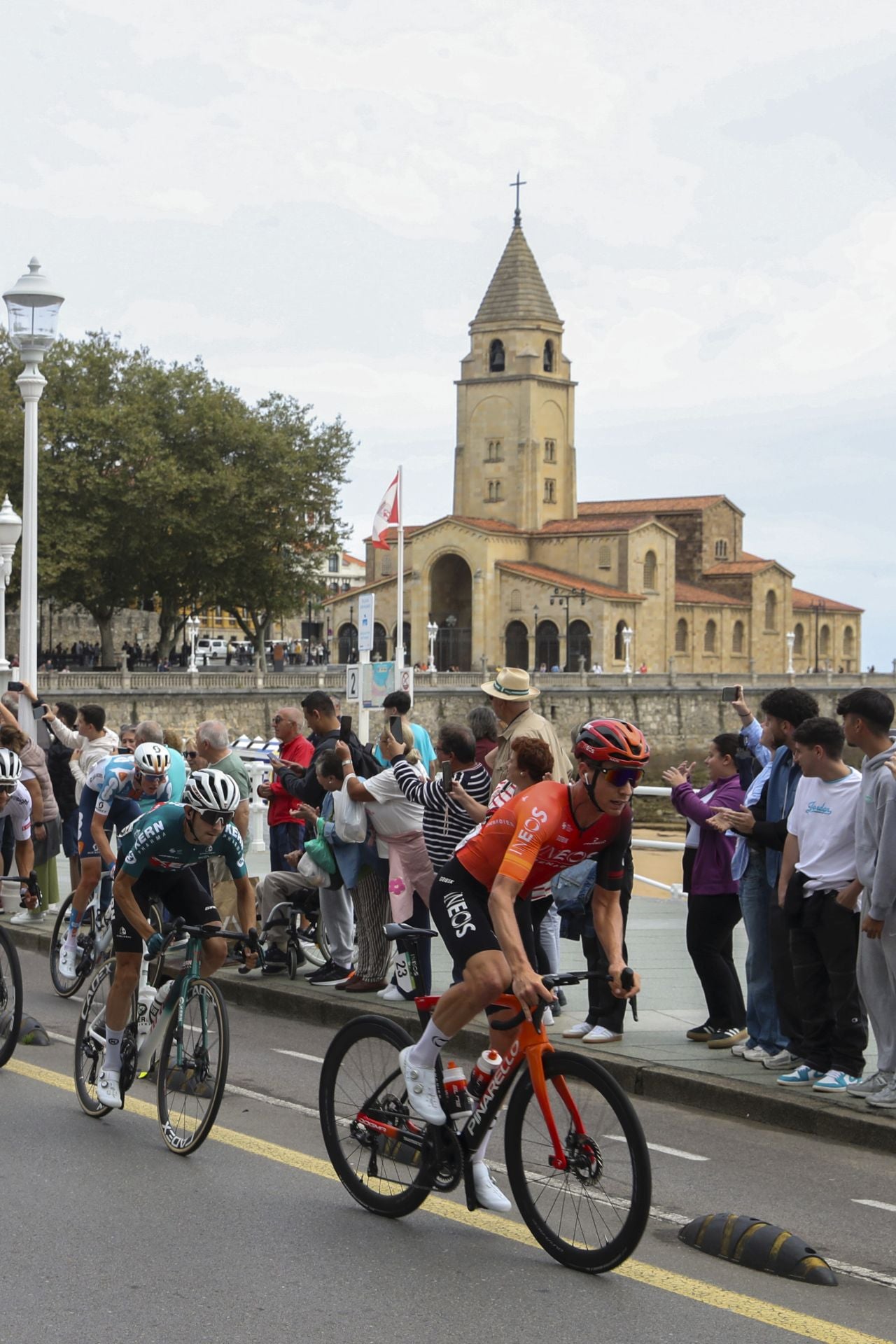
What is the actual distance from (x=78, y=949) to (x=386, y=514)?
110 feet

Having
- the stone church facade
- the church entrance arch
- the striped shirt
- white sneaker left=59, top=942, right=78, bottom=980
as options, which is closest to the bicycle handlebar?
the striped shirt

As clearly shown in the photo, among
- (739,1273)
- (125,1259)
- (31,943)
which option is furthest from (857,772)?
(31,943)

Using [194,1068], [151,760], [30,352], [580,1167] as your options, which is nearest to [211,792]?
[194,1068]

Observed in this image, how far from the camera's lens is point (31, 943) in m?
14.0

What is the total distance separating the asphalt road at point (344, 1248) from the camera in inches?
199

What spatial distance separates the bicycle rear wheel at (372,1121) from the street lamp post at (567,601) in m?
88.8

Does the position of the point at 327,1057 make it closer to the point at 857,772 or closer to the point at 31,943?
the point at 857,772

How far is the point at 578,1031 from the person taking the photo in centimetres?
923

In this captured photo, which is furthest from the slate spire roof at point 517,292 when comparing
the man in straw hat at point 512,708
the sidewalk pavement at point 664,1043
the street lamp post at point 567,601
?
the man in straw hat at point 512,708

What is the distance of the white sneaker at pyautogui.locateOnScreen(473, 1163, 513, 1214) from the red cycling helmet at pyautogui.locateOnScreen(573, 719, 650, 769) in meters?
1.50

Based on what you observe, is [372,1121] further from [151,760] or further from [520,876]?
[151,760]

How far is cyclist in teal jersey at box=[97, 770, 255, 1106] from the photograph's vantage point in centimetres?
693

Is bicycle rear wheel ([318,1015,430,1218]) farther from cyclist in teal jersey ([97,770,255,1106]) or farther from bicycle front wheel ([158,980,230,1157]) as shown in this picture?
cyclist in teal jersey ([97,770,255,1106])

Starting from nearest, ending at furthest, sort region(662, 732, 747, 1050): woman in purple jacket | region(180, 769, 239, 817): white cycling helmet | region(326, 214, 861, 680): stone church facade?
region(180, 769, 239, 817): white cycling helmet < region(662, 732, 747, 1050): woman in purple jacket < region(326, 214, 861, 680): stone church facade
